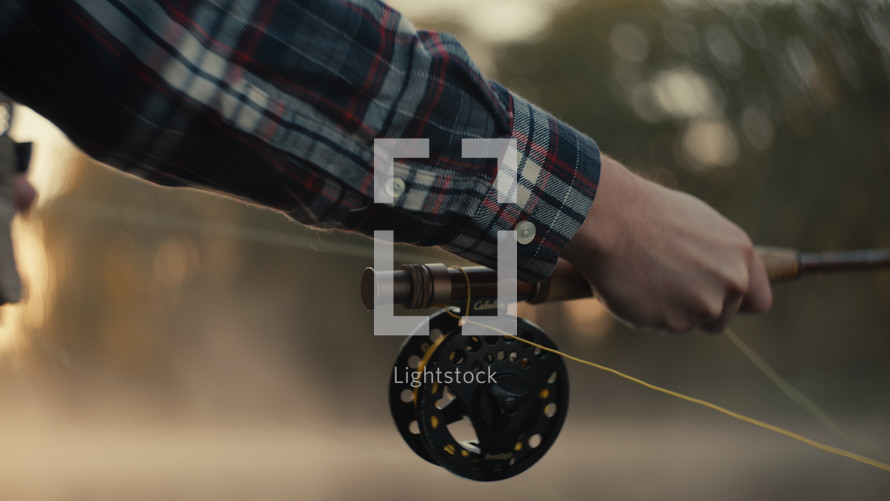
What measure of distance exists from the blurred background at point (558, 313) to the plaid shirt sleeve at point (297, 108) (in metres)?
2.05

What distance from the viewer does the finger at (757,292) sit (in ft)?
1.94

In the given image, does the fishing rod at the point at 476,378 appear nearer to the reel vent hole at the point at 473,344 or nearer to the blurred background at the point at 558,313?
the reel vent hole at the point at 473,344

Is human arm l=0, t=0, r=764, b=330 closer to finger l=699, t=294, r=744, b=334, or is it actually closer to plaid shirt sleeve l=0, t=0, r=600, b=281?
plaid shirt sleeve l=0, t=0, r=600, b=281

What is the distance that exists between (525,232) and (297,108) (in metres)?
0.17

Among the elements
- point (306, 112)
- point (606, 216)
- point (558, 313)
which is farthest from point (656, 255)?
point (558, 313)

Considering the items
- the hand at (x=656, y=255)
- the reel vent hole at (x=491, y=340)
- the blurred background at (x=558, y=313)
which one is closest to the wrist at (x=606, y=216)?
the hand at (x=656, y=255)

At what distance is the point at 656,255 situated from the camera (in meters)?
0.50

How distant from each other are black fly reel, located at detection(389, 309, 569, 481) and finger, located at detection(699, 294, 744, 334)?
0.13 metres

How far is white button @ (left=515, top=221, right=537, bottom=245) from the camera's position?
1.44 feet

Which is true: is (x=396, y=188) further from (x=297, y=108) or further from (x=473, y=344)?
(x=473, y=344)

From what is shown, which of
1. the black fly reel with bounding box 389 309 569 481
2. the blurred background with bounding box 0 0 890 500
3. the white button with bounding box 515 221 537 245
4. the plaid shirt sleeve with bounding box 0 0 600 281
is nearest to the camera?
the plaid shirt sleeve with bounding box 0 0 600 281

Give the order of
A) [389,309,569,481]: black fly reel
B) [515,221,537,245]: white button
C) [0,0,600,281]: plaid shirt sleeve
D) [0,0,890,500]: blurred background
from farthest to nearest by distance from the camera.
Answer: [0,0,890,500]: blurred background
[389,309,569,481]: black fly reel
[515,221,537,245]: white button
[0,0,600,281]: plaid shirt sleeve

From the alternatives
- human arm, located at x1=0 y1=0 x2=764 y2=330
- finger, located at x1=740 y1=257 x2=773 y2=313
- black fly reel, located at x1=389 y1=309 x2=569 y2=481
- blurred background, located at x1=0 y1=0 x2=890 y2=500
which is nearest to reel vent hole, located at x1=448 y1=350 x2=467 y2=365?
black fly reel, located at x1=389 y1=309 x2=569 y2=481

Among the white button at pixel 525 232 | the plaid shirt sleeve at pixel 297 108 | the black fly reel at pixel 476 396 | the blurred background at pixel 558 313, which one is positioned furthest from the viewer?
the blurred background at pixel 558 313
